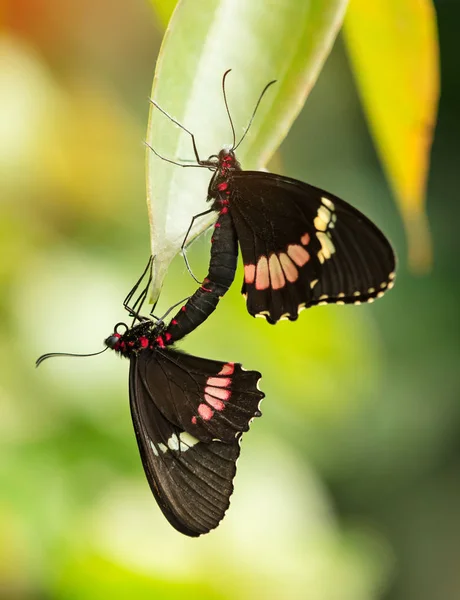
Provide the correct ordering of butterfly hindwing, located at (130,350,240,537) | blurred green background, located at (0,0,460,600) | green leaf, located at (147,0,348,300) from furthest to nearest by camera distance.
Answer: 1. blurred green background, located at (0,0,460,600)
2. butterfly hindwing, located at (130,350,240,537)
3. green leaf, located at (147,0,348,300)

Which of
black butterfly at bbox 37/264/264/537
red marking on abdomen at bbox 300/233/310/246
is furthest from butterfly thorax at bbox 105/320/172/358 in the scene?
red marking on abdomen at bbox 300/233/310/246

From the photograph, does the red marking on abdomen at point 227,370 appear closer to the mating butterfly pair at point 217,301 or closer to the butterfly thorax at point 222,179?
the mating butterfly pair at point 217,301

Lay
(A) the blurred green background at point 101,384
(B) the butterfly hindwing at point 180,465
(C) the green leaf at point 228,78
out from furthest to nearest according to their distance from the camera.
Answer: (A) the blurred green background at point 101,384 < (B) the butterfly hindwing at point 180,465 < (C) the green leaf at point 228,78

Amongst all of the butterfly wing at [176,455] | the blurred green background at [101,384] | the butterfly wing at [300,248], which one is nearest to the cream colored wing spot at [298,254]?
the butterfly wing at [300,248]

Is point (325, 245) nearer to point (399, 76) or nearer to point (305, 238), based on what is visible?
point (305, 238)

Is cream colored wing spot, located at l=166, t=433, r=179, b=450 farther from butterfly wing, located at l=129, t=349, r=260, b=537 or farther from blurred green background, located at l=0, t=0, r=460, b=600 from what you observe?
blurred green background, located at l=0, t=0, r=460, b=600

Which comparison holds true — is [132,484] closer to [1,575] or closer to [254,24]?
[1,575]

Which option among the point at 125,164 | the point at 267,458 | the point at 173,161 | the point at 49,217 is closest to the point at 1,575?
the point at 267,458
